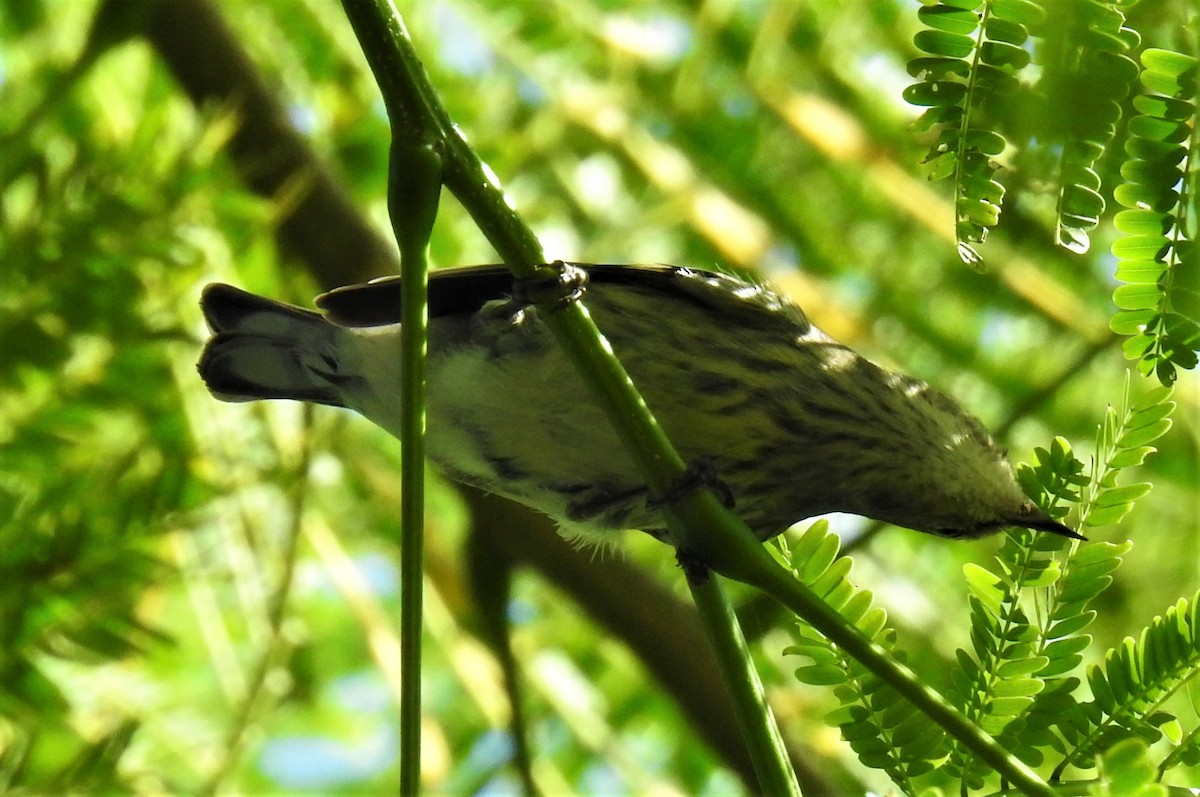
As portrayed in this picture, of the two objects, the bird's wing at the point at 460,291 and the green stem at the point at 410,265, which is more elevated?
the bird's wing at the point at 460,291

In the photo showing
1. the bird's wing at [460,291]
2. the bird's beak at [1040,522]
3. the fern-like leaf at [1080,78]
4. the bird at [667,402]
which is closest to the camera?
the fern-like leaf at [1080,78]

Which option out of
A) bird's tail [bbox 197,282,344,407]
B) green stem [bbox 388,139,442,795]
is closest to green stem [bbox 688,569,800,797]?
green stem [bbox 388,139,442,795]

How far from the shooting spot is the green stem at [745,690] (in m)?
1.44

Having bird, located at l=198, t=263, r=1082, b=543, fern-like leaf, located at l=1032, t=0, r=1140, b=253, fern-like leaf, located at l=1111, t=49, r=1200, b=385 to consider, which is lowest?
fern-like leaf, located at l=1032, t=0, r=1140, b=253

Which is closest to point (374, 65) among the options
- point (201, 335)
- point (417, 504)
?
point (417, 504)

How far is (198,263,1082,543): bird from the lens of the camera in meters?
2.54

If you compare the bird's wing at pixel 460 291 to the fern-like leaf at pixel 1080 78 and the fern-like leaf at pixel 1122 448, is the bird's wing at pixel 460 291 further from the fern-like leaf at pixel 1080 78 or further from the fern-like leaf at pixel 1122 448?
the fern-like leaf at pixel 1080 78

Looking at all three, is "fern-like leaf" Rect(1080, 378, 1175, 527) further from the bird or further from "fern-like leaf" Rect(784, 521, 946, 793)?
the bird

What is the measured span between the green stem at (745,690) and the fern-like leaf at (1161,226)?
0.56 m

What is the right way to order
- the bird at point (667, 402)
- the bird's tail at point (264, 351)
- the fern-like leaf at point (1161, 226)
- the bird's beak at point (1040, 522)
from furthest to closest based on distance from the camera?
the bird's tail at point (264, 351) → the bird at point (667, 402) → the bird's beak at point (1040, 522) → the fern-like leaf at point (1161, 226)

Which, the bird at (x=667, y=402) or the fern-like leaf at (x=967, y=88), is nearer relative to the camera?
the fern-like leaf at (x=967, y=88)

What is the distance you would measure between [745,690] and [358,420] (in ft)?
8.58

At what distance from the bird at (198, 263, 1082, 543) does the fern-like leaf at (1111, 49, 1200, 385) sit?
36.4 inches

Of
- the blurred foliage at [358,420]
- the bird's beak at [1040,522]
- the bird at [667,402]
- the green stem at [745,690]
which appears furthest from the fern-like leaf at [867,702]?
the bird at [667,402]
